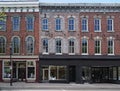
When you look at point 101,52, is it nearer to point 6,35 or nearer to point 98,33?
point 98,33

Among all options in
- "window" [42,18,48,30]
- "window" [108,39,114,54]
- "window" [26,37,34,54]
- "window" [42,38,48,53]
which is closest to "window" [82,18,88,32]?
"window" [108,39,114,54]

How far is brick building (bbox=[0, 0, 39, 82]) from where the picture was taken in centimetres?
5519

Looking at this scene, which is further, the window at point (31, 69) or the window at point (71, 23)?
the window at point (71, 23)

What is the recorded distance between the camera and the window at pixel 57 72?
55250 mm

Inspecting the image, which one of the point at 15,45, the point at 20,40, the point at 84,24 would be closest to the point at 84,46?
the point at 84,24

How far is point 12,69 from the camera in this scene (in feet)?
181

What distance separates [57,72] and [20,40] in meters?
7.11

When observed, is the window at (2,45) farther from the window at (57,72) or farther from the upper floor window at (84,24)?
the upper floor window at (84,24)

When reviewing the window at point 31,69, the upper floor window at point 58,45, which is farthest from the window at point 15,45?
the upper floor window at point 58,45

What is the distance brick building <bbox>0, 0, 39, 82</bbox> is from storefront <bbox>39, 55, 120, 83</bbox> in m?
1.73

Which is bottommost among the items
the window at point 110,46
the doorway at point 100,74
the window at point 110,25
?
the doorway at point 100,74

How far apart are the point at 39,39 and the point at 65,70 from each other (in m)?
5.86

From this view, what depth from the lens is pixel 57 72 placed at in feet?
182

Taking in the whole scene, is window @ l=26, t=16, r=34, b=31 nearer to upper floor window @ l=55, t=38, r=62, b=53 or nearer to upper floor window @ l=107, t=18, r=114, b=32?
upper floor window @ l=55, t=38, r=62, b=53
